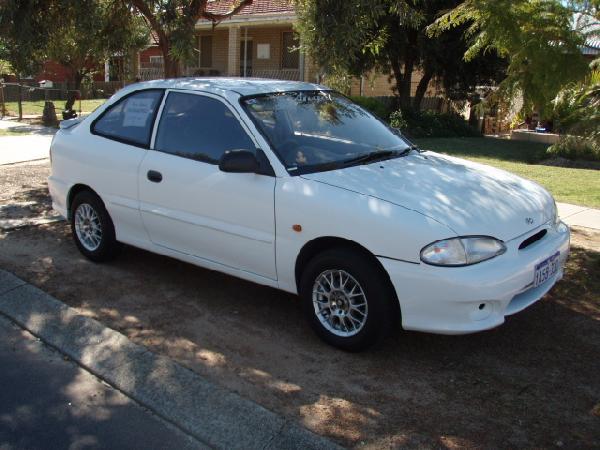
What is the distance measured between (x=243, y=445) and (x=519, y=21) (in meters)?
4.39

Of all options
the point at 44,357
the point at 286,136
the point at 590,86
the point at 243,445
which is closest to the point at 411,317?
the point at 243,445

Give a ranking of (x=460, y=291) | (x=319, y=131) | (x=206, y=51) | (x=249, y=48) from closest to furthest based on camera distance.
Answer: (x=460, y=291) → (x=319, y=131) → (x=249, y=48) → (x=206, y=51)

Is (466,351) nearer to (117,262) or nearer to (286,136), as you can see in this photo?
(286,136)

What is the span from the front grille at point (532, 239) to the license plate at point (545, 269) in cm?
15

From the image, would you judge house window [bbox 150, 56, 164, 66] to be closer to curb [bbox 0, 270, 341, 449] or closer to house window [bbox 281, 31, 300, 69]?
house window [bbox 281, 31, 300, 69]

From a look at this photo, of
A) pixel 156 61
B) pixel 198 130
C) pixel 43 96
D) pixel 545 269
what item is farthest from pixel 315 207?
pixel 43 96

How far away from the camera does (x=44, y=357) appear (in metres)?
4.46

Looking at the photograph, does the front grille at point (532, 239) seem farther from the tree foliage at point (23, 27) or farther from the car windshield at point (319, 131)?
the tree foliage at point (23, 27)

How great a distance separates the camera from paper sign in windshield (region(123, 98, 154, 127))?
573cm

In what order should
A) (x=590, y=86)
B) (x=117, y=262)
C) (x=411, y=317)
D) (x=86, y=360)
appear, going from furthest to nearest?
(x=117, y=262), (x=590, y=86), (x=86, y=360), (x=411, y=317)

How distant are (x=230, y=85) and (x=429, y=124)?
15218 millimetres

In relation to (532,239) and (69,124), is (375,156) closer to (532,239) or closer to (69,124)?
(532,239)

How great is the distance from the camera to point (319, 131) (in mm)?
5230

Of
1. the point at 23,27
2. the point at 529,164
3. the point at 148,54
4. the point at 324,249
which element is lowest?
the point at 529,164
